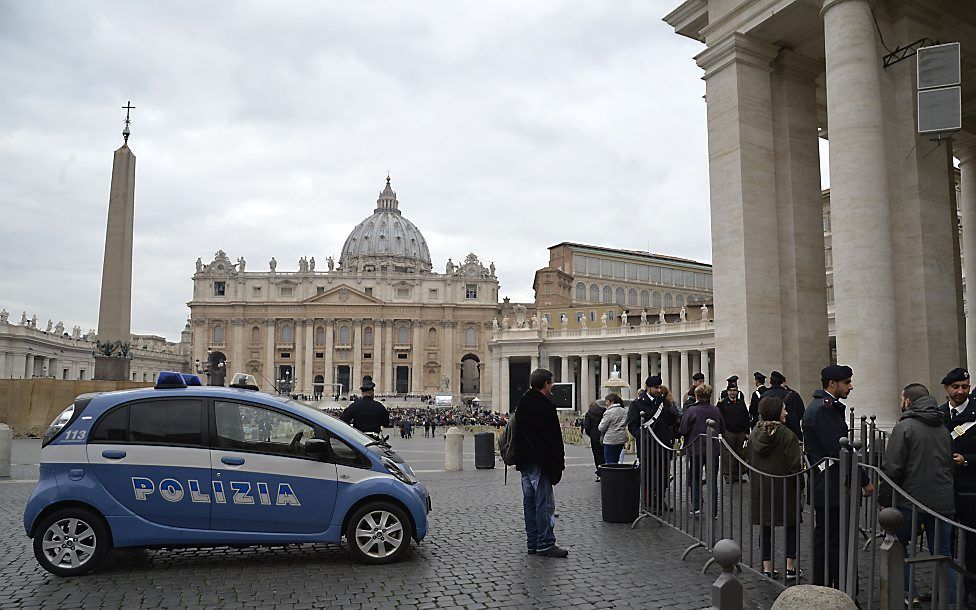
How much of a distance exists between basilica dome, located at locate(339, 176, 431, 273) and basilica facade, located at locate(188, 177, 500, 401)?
2275cm

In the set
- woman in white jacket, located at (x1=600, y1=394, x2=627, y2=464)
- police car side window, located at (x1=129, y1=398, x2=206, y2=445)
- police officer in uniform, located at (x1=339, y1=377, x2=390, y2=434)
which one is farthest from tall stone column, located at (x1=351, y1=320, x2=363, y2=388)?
police car side window, located at (x1=129, y1=398, x2=206, y2=445)

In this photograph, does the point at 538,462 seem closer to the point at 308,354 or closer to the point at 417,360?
the point at 417,360

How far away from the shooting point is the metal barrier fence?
153 inches

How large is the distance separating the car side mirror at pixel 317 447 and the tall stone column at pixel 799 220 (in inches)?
442

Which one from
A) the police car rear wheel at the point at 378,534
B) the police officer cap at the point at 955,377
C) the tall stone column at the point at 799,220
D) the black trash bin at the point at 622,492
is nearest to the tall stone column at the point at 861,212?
the tall stone column at the point at 799,220

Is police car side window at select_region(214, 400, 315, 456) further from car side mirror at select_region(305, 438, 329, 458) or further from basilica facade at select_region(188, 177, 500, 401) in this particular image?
basilica facade at select_region(188, 177, 500, 401)

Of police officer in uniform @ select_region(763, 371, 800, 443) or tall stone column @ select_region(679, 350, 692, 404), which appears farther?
tall stone column @ select_region(679, 350, 692, 404)

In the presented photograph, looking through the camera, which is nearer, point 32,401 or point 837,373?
point 837,373

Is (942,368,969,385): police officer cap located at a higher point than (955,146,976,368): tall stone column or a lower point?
lower

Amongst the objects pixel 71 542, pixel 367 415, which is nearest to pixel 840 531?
→ pixel 71 542

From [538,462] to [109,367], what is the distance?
22309 mm

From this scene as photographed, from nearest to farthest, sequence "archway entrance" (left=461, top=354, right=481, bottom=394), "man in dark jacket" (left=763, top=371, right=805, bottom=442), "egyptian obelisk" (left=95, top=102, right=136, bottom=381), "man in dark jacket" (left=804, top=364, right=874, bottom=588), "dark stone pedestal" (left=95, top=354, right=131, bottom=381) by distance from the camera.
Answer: "man in dark jacket" (left=804, top=364, right=874, bottom=588) < "man in dark jacket" (left=763, top=371, right=805, bottom=442) < "egyptian obelisk" (left=95, top=102, right=136, bottom=381) < "dark stone pedestal" (left=95, top=354, right=131, bottom=381) < "archway entrance" (left=461, top=354, right=481, bottom=394)

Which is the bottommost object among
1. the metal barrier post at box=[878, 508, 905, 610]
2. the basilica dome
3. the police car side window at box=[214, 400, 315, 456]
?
the metal barrier post at box=[878, 508, 905, 610]

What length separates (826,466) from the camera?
5121 millimetres
